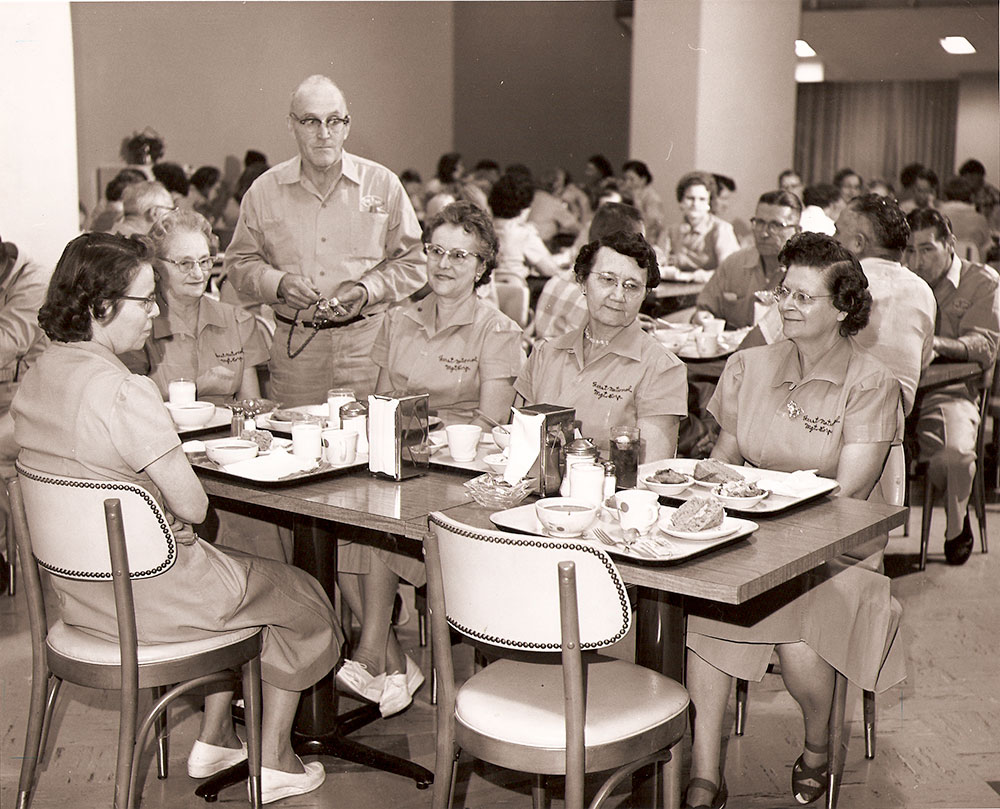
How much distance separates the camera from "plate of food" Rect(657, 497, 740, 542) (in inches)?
85.4

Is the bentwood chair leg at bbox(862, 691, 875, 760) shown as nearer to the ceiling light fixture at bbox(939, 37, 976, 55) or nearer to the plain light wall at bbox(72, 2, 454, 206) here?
the plain light wall at bbox(72, 2, 454, 206)

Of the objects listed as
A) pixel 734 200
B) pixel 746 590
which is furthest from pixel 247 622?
pixel 734 200

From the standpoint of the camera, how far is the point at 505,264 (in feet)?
22.5

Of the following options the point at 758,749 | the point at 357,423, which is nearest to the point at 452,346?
the point at 357,423

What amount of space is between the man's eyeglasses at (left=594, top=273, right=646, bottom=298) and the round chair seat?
3.58 feet

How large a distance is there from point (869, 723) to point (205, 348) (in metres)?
2.18

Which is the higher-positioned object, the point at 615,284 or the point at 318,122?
the point at 318,122

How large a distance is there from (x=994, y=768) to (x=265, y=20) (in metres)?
10.7

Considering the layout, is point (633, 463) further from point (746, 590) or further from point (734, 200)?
point (734, 200)

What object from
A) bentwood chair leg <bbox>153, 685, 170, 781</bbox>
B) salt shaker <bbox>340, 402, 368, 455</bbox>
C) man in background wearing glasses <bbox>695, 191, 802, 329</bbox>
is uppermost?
man in background wearing glasses <bbox>695, 191, 802, 329</bbox>

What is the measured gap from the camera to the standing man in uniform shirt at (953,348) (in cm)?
452

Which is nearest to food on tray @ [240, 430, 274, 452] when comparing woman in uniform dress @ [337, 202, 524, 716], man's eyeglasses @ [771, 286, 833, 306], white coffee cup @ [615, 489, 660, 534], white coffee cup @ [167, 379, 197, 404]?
white coffee cup @ [167, 379, 197, 404]

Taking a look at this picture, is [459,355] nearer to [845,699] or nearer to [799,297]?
[799,297]

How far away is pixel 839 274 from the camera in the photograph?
2.85 m
